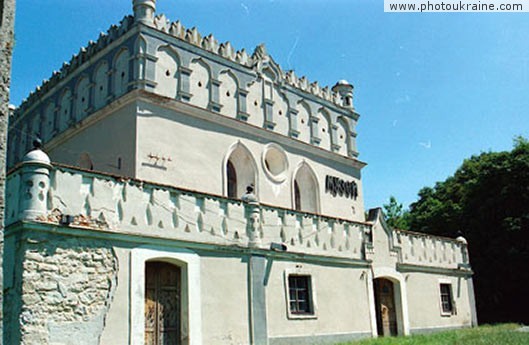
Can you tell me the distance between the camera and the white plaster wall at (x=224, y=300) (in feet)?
47.0

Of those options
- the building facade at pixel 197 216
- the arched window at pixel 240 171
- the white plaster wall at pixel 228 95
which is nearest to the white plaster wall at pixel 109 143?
the building facade at pixel 197 216

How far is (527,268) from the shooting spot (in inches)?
1142

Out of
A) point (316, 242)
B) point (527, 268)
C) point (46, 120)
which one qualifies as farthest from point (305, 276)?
point (527, 268)

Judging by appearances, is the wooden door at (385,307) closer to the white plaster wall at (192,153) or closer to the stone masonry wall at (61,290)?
the white plaster wall at (192,153)

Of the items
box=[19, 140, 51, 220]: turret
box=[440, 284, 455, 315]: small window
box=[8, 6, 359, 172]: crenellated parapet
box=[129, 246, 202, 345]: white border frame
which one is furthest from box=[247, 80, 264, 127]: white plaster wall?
box=[440, 284, 455, 315]: small window

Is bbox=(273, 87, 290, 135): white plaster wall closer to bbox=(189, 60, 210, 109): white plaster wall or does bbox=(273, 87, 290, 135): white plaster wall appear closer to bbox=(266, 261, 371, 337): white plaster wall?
bbox=(189, 60, 210, 109): white plaster wall

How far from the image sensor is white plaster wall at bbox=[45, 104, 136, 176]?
58.2 feet

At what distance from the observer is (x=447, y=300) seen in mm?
24766

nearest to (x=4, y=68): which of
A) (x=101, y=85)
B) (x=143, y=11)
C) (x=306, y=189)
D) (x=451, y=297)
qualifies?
(x=143, y=11)

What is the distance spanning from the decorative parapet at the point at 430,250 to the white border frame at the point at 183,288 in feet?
35.5

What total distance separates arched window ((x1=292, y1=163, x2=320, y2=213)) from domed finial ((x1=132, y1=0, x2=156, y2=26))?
8.67 meters

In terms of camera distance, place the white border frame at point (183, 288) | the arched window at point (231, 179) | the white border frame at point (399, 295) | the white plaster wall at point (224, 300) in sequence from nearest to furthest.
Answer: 1. the white border frame at point (183, 288)
2. the white plaster wall at point (224, 300)
3. the arched window at point (231, 179)
4. the white border frame at point (399, 295)

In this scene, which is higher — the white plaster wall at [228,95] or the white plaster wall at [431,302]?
the white plaster wall at [228,95]

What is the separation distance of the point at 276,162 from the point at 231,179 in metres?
2.52
